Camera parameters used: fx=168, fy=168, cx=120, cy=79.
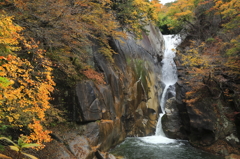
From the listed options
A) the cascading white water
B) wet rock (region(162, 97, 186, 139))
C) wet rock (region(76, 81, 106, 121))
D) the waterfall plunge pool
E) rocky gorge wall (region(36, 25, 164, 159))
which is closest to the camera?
rocky gorge wall (region(36, 25, 164, 159))

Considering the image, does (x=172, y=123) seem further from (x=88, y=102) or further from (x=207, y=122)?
(x=88, y=102)

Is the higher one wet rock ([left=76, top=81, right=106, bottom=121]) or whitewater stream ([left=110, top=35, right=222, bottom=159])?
wet rock ([left=76, top=81, right=106, bottom=121])

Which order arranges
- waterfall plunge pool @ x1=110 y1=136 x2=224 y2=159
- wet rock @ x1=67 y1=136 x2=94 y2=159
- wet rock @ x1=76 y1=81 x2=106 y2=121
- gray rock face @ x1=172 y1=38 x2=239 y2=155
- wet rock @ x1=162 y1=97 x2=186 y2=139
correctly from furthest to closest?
wet rock @ x1=162 y1=97 x2=186 y2=139 < gray rock face @ x1=172 y1=38 x2=239 y2=155 < waterfall plunge pool @ x1=110 y1=136 x2=224 y2=159 < wet rock @ x1=76 y1=81 x2=106 y2=121 < wet rock @ x1=67 y1=136 x2=94 y2=159

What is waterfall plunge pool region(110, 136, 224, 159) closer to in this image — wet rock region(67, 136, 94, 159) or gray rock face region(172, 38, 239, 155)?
gray rock face region(172, 38, 239, 155)

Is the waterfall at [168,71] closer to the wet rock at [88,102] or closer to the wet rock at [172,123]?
the wet rock at [172,123]

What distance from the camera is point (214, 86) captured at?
12.9 metres

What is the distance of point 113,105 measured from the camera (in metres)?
11.1

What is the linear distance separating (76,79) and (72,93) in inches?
32.1

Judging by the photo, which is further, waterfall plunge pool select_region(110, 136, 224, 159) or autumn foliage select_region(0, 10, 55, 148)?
waterfall plunge pool select_region(110, 136, 224, 159)

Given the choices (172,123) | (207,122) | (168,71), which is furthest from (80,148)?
(168,71)

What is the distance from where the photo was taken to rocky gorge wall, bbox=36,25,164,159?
24.7 ft

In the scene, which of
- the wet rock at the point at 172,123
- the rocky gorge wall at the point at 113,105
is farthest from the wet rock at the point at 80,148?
the wet rock at the point at 172,123

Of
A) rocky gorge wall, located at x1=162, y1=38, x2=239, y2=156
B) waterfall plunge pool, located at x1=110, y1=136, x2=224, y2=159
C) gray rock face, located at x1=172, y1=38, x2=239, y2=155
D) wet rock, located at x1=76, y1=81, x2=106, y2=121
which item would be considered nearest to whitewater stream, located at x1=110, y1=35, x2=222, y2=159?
waterfall plunge pool, located at x1=110, y1=136, x2=224, y2=159

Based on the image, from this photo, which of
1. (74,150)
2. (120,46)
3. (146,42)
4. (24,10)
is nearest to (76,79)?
(74,150)
